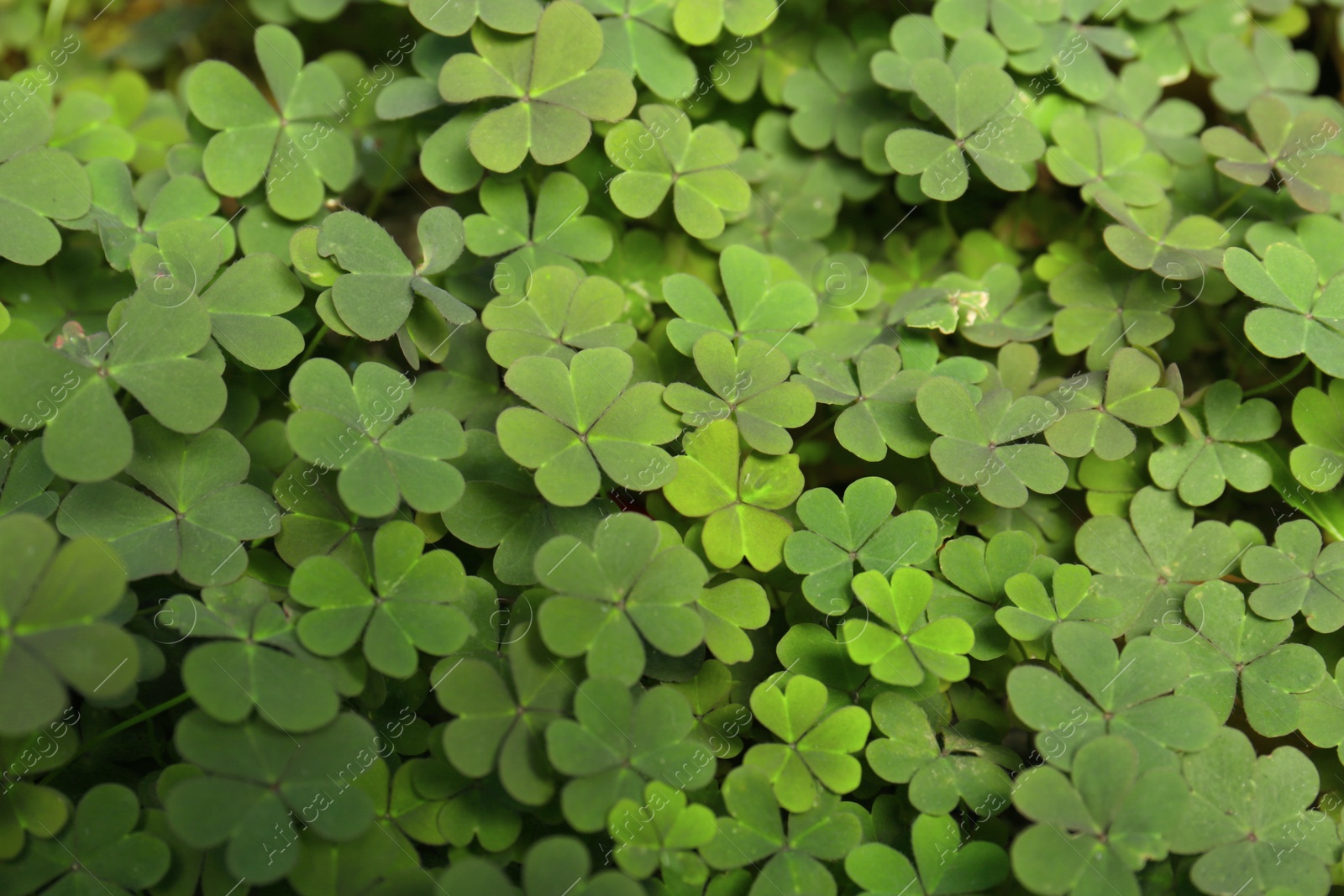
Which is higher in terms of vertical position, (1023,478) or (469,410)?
(469,410)

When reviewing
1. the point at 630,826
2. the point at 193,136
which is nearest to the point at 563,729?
the point at 630,826

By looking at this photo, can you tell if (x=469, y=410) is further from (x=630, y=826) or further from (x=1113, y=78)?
(x=1113, y=78)

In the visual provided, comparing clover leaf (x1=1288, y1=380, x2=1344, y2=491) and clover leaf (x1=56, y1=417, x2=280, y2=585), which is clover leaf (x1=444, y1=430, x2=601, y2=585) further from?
clover leaf (x1=1288, y1=380, x2=1344, y2=491)

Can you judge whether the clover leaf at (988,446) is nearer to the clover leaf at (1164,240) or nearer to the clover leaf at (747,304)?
the clover leaf at (747,304)

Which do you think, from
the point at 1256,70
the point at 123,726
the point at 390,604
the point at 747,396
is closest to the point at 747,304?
the point at 747,396

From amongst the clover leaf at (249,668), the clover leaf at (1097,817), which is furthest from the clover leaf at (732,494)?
the clover leaf at (249,668)
